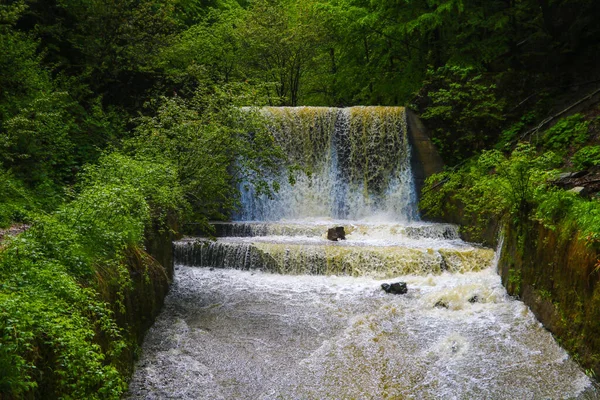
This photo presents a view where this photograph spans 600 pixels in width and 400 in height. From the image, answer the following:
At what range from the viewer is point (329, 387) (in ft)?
16.8

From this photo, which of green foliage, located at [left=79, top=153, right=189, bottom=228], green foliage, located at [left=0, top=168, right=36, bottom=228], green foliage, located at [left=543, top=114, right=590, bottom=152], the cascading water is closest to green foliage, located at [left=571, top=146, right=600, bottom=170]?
green foliage, located at [left=543, top=114, right=590, bottom=152]

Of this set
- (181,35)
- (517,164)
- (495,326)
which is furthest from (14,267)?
(181,35)

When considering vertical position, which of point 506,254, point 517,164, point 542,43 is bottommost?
point 506,254

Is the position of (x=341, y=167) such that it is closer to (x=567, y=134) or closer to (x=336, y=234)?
(x=336, y=234)

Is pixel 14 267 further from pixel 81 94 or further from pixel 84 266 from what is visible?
pixel 81 94

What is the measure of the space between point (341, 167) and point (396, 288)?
7086 mm

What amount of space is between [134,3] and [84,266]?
39.6 feet

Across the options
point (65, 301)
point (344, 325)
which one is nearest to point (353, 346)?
point (344, 325)

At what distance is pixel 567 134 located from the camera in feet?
34.7

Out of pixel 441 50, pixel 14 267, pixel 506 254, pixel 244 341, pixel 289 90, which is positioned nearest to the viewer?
pixel 14 267

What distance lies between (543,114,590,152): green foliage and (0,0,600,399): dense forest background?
0.04 meters

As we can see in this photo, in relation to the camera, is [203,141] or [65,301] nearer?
[65,301]

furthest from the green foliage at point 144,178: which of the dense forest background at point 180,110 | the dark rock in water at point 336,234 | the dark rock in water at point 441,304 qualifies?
the dark rock in water at point 441,304

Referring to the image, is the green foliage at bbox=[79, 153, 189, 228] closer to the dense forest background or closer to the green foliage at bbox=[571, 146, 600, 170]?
the dense forest background
